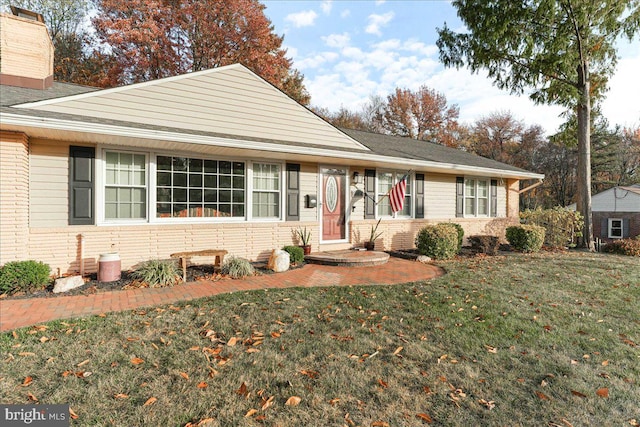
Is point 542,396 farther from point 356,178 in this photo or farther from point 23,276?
point 356,178

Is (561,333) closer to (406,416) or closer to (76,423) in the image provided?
(406,416)

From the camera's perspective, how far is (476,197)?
39.2 ft

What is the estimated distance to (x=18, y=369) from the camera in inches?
109

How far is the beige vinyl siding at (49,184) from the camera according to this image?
5.66 metres

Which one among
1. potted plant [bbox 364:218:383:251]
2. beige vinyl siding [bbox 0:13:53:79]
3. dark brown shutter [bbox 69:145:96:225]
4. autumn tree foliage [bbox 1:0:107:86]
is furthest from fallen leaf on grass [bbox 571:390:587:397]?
autumn tree foliage [bbox 1:0:107:86]

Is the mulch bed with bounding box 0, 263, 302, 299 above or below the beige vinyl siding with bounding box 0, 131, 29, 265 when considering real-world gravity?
below

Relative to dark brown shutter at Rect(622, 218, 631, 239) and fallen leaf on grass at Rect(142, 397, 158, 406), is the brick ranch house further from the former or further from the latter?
dark brown shutter at Rect(622, 218, 631, 239)

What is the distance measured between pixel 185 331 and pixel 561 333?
14.9 ft

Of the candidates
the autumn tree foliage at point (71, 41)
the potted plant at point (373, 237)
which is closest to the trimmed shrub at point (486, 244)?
Result: the potted plant at point (373, 237)

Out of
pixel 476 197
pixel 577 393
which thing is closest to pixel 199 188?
pixel 577 393

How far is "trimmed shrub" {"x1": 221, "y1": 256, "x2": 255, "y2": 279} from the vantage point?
20.9 ft

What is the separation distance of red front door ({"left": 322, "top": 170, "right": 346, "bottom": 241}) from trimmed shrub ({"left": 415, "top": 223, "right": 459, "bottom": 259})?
7.49 ft

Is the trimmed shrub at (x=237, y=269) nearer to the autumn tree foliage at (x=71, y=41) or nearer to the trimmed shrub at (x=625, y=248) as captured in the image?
the trimmed shrub at (x=625, y=248)

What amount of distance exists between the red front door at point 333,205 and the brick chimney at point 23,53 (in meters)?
6.96
